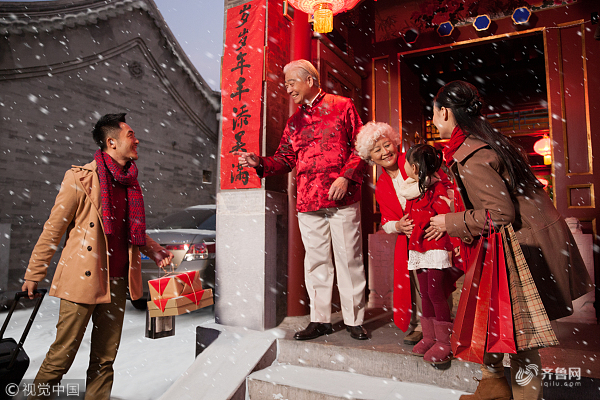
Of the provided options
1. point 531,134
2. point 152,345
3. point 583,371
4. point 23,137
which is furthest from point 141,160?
point 583,371

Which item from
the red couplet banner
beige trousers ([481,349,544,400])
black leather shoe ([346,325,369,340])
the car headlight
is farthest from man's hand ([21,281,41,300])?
the car headlight

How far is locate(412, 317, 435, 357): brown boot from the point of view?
2.34 meters

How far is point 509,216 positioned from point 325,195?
58.0 inches


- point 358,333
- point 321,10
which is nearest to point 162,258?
point 358,333

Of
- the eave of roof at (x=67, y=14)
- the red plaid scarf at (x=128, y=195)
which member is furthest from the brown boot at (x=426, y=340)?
the eave of roof at (x=67, y=14)

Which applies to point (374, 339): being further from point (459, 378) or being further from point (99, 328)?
point (99, 328)

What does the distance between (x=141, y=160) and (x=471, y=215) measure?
1002cm

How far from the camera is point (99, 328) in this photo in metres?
2.30

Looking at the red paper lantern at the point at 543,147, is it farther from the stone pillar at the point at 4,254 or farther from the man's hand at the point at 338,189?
the stone pillar at the point at 4,254

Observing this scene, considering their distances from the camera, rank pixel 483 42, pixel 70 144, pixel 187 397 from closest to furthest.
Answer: pixel 187 397
pixel 483 42
pixel 70 144

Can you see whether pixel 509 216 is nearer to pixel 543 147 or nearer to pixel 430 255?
pixel 430 255

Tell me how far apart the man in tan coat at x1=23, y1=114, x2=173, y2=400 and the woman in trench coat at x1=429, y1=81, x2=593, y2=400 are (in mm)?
1814

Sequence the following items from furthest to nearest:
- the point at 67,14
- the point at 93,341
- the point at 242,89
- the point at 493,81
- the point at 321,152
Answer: the point at 67,14 → the point at 493,81 → the point at 242,89 → the point at 321,152 → the point at 93,341

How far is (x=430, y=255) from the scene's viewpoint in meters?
2.31
